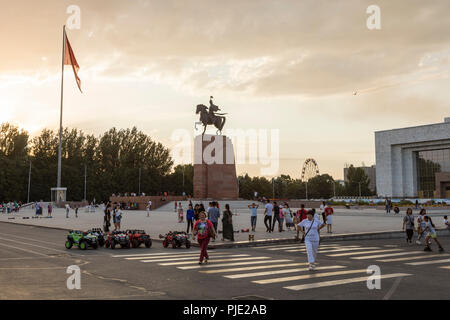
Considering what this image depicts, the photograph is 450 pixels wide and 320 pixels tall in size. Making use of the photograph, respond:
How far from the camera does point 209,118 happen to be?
5400cm

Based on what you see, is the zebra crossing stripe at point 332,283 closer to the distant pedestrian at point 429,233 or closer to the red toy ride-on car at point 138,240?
the distant pedestrian at point 429,233

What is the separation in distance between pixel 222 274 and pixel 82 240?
716cm

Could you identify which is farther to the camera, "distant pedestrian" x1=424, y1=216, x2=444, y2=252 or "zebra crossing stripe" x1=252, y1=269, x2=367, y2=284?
"distant pedestrian" x1=424, y1=216, x2=444, y2=252

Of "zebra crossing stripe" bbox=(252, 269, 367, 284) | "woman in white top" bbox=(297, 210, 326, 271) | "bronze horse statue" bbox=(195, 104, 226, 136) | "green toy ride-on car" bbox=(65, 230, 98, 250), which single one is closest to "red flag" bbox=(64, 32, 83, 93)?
"bronze horse statue" bbox=(195, 104, 226, 136)

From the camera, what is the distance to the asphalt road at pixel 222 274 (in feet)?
26.3

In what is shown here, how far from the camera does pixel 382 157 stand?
8369cm

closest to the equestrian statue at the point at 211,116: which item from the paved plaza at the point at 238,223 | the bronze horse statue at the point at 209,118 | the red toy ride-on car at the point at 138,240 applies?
the bronze horse statue at the point at 209,118

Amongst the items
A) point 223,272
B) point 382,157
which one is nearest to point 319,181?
point 382,157

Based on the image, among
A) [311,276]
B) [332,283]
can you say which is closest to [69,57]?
[311,276]

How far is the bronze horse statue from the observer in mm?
53844

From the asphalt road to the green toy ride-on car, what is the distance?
10.1 inches

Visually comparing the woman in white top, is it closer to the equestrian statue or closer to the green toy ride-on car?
the green toy ride-on car

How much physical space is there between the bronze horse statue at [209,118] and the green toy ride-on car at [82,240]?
128 ft

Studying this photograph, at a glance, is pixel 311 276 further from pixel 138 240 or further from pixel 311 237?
pixel 138 240
